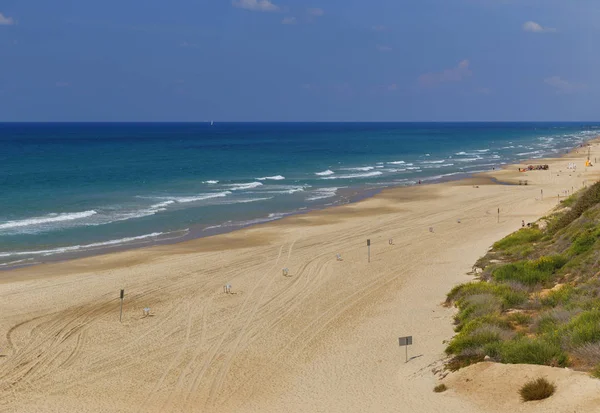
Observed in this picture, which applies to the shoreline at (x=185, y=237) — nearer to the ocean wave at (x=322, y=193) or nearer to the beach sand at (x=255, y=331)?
the beach sand at (x=255, y=331)

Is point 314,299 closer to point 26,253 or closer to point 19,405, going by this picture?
point 19,405

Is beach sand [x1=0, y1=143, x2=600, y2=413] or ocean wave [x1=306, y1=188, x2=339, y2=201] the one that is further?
ocean wave [x1=306, y1=188, x2=339, y2=201]

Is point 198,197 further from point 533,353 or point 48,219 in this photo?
point 533,353

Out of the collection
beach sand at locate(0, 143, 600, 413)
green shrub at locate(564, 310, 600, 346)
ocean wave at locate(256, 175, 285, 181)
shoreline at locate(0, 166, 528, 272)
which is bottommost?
beach sand at locate(0, 143, 600, 413)

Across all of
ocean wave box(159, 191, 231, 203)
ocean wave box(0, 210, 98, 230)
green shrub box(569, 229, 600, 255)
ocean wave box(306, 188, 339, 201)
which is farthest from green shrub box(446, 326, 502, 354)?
ocean wave box(306, 188, 339, 201)

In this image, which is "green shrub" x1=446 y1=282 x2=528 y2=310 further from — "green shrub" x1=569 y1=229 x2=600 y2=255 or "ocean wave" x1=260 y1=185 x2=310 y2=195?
"ocean wave" x1=260 y1=185 x2=310 y2=195

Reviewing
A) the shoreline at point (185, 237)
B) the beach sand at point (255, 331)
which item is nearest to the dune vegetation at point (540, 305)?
the beach sand at point (255, 331)
